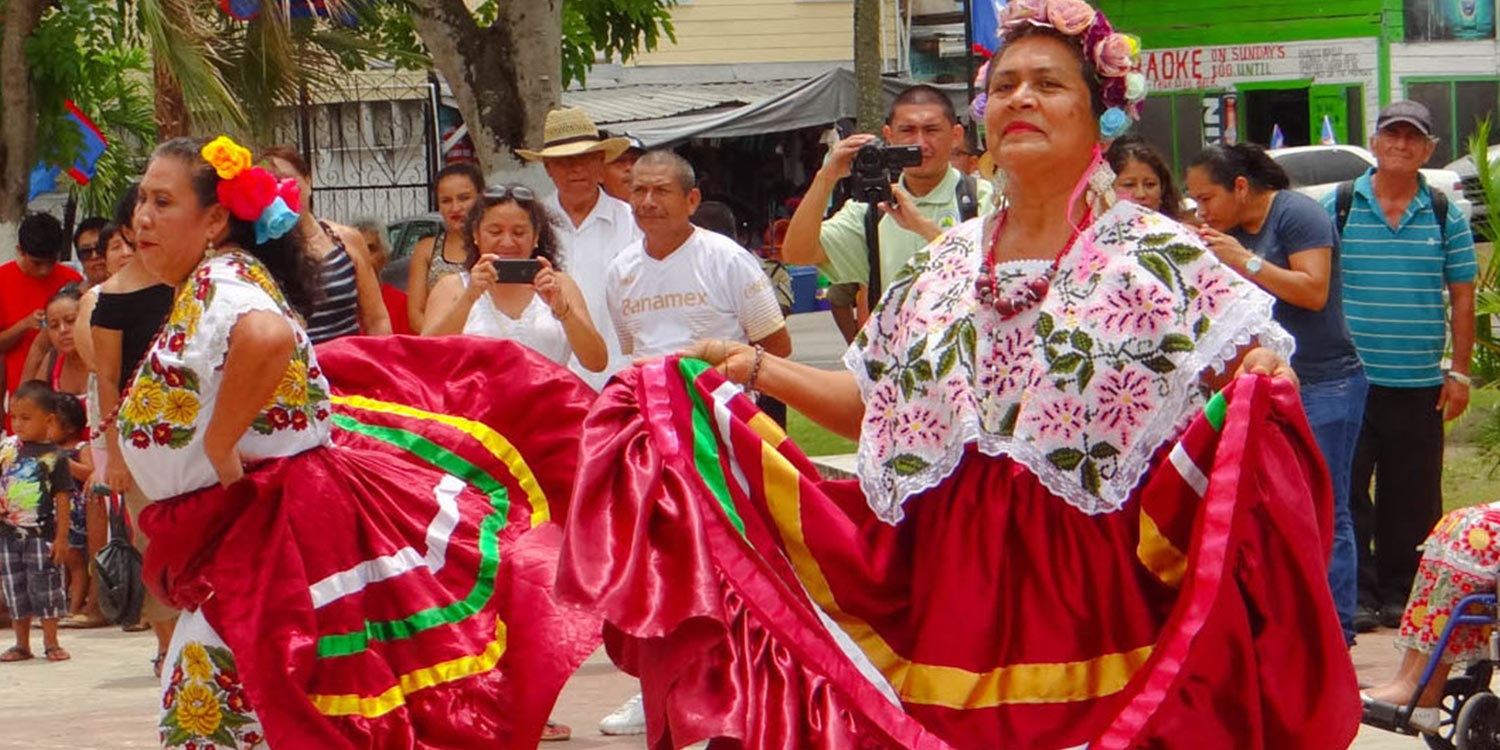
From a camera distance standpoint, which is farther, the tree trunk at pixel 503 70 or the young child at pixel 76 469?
the tree trunk at pixel 503 70

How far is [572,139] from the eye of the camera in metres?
8.78

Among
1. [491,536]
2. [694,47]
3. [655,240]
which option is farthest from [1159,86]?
[491,536]

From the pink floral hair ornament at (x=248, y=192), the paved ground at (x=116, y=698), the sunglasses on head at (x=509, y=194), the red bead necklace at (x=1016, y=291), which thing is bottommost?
the paved ground at (x=116, y=698)

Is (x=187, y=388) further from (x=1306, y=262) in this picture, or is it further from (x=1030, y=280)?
(x=1306, y=262)

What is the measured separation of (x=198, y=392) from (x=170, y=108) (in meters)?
9.45

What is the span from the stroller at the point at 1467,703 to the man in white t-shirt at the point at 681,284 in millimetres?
2288

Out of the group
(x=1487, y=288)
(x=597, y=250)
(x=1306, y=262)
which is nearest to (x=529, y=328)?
(x=597, y=250)

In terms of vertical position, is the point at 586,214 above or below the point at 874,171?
below

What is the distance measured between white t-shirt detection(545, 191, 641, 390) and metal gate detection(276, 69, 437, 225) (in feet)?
53.4

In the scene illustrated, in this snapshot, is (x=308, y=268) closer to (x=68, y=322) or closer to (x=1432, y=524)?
(x=1432, y=524)

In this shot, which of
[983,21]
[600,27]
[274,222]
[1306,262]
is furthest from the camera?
[983,21]

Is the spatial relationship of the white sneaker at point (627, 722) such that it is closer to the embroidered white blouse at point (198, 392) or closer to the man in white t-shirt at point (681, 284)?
the man in white t-shirt at point (681, 284)

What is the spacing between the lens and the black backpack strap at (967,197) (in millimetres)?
7664

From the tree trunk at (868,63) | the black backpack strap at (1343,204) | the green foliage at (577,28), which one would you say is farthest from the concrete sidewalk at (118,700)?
the tree trunk at (868,63)
